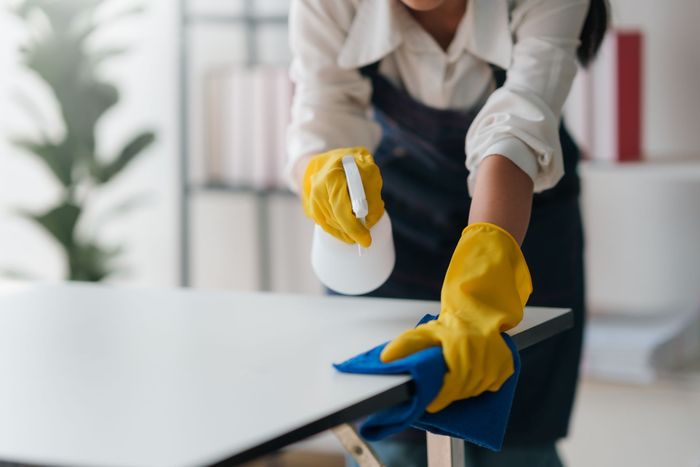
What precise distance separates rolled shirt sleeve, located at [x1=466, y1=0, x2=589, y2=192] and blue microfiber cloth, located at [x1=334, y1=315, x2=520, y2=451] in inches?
11.9

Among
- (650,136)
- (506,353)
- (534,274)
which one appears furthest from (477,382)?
(650,136)

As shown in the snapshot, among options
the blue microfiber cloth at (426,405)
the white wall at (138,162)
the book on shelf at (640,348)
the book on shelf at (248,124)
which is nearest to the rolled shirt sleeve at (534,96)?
the blue microfiber cloth at (426,405)

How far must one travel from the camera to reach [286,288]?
289 cm

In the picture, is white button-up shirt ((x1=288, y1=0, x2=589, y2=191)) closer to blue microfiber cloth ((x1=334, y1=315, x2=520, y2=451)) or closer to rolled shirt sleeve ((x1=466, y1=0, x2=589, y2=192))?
rolled shirt sleeve ((x1=466, y1=0, x2=589, y2=192))

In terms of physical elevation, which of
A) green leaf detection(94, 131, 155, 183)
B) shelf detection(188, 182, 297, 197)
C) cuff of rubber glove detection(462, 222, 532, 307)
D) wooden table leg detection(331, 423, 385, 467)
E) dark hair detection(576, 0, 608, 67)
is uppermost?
dark hair detection(576, 0, 608, 67)

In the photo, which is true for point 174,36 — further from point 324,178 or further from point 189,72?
point 324,178

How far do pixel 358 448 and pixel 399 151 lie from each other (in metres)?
0.52

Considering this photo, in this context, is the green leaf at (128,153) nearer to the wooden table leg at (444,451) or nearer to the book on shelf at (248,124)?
the book on shelf at (248,124)

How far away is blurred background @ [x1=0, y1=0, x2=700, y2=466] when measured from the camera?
2080 millimetres

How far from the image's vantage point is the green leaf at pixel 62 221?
2.42 metres

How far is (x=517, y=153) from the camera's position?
3.74ft

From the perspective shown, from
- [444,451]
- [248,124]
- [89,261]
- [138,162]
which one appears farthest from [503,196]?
[138,162]

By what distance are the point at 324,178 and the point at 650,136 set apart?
133 centimetres

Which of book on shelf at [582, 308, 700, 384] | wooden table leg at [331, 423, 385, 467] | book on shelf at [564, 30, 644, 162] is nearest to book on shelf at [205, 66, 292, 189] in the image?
book on shelf at [564, 30, 644, 162]
